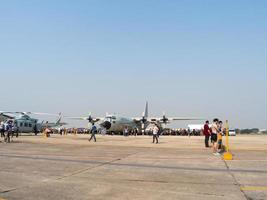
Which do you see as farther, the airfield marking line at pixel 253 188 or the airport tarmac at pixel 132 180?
the airfield marking line at pixel 253 188

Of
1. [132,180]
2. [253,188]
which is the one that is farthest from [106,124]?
[253,188]

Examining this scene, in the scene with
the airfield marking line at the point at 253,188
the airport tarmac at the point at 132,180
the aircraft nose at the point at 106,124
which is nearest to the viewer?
the airport tarmac at the point at 132,180

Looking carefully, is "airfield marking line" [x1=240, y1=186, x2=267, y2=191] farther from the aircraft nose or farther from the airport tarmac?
the aircraft nose

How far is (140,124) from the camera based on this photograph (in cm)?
7725

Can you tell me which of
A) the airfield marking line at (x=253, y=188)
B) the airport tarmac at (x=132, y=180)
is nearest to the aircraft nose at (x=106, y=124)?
the airport tarmac at (x=132, y=180)

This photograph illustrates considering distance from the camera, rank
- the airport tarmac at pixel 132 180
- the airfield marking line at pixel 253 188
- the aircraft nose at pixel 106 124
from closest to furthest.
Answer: the airport tarmac at pixel 132 180 → the airfield marking line at pixel 253 188 → the aircraft nose at pixel 106 124

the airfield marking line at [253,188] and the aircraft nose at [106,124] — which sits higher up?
the aircraft nose at [106,124]

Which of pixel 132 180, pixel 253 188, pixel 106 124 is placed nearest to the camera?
pixel 253 188

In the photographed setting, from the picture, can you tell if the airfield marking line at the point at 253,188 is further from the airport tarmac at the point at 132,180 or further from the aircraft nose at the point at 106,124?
the aircraft nose at the point at 106,124

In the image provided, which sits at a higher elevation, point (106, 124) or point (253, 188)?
point (106, 124)

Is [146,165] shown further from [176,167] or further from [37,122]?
[37,122]

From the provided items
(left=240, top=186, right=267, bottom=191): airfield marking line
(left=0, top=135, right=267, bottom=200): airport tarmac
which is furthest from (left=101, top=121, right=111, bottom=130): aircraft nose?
(left=240, top=186, right=267, bottom=191): airfield marking line

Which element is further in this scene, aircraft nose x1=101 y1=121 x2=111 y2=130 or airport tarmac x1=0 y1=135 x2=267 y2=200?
aircraft nose x1=101 y1=121 x2=111 y2=130

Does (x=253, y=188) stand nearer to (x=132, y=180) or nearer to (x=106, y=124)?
(x=132, y=180)
